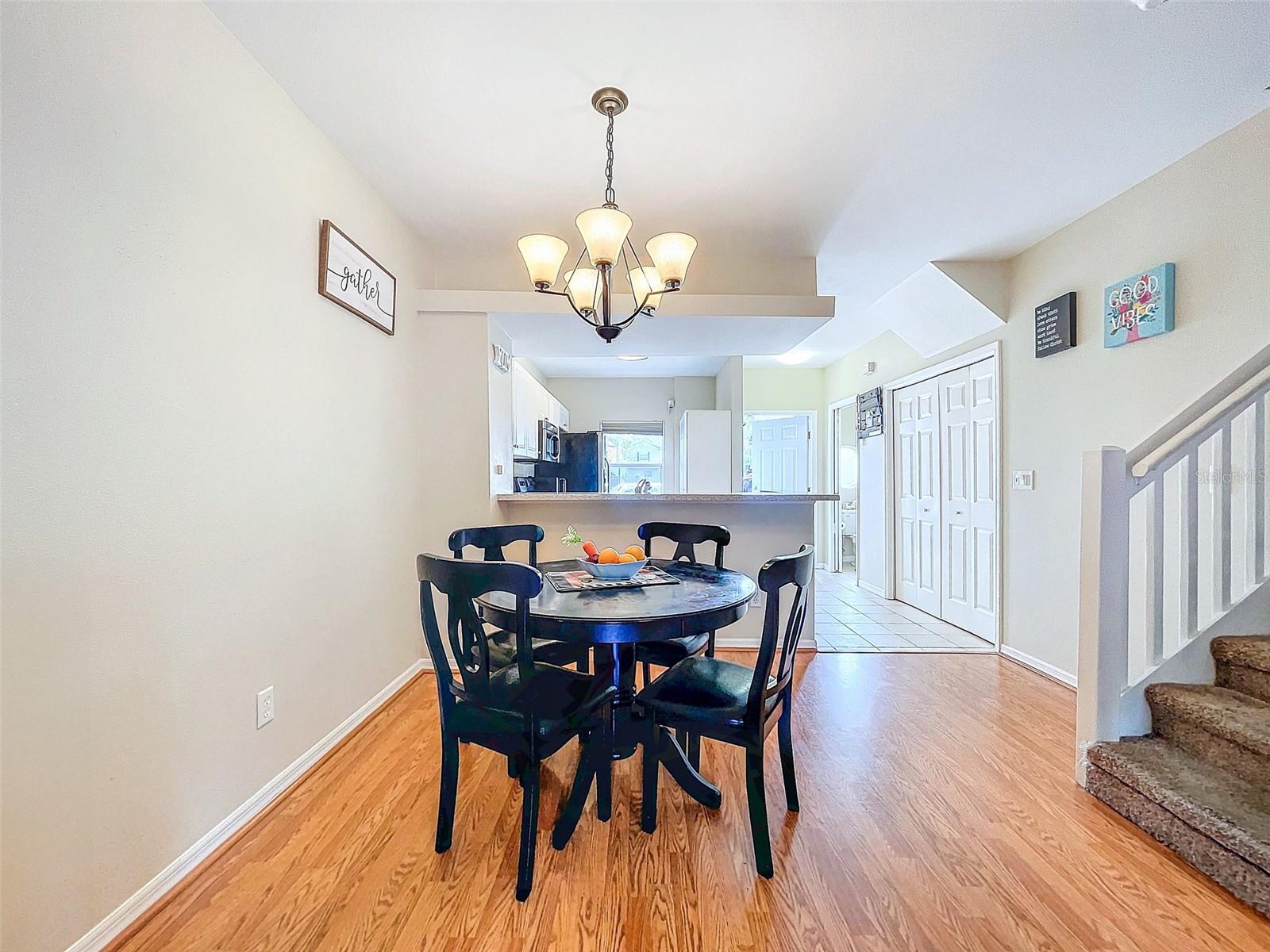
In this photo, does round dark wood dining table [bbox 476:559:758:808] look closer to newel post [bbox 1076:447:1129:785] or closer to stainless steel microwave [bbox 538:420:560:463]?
newel post [bbox 1076:447:1129:785]

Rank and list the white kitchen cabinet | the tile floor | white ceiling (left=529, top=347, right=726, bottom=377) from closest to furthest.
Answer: the tile floor
the white kitchen cabinet
white ceiling (left=529, top=347, right=726, bottom=377)

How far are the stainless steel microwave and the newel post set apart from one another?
378 centimetres

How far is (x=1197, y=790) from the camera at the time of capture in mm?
1735

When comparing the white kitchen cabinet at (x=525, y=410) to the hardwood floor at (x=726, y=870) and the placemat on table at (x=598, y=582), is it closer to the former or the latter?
the placemat on table at (x=598, y=582)

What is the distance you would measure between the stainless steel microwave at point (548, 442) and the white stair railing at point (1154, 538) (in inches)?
148

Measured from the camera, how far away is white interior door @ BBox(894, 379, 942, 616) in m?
4.59

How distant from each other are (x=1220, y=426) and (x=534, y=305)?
10.1 feet

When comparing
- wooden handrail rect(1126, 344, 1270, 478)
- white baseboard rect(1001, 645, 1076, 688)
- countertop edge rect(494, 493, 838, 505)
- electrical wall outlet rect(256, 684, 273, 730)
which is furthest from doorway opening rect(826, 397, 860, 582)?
electrical wall outlet rect(256, 684, 273, 730)

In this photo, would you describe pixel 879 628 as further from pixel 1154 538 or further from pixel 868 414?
pixel 1154 538

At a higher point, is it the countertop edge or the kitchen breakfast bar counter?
the countertop edge

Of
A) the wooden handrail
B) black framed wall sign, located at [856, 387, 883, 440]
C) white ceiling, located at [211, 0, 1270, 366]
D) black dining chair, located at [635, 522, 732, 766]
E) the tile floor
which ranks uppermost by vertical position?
white ceiling, located at [211, 0, 1270, 366]

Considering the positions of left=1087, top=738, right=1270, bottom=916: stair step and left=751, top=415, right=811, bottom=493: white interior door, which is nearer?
left=1087, top=738, right=1270, bottom=916: stair step

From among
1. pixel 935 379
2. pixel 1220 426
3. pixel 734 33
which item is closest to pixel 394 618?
pixel 734 33
